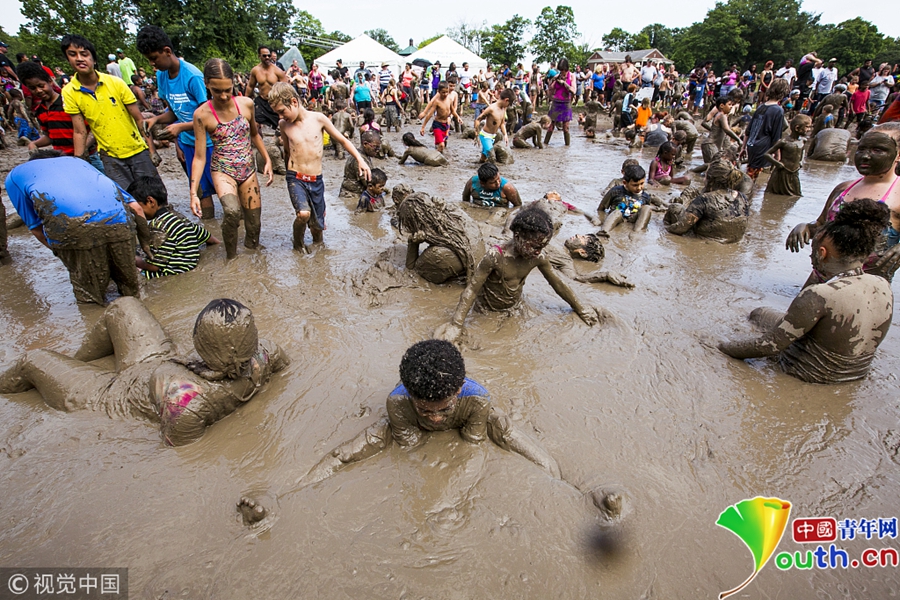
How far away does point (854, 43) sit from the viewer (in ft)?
121

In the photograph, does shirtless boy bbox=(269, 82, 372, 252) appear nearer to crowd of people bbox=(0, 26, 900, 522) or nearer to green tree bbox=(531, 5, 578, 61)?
crowd of people bbox=(0, 26, 900, 522)

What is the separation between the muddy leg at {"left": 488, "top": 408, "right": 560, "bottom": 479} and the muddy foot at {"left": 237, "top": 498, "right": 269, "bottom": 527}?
1.15 meters

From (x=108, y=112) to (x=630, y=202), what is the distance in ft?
19.8

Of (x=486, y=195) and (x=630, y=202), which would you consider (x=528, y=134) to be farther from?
(x=630, y=202)

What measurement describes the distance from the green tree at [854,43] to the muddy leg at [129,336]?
160 ft

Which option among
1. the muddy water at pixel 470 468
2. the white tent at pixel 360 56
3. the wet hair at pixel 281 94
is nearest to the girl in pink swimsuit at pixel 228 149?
the wet hair at pixel 281 94

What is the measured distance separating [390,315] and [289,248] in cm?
197

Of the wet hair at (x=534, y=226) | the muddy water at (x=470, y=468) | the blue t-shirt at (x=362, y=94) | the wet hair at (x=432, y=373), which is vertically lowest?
the muddy water at (x=470, y=468)

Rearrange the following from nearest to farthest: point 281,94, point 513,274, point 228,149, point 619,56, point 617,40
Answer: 1. point 513,274
2. point 281,94
3. point 228,149
4. point 619,56
5. point 617,40

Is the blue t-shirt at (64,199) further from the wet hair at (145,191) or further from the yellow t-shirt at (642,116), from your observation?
the yellow t-shirt at (642,116)

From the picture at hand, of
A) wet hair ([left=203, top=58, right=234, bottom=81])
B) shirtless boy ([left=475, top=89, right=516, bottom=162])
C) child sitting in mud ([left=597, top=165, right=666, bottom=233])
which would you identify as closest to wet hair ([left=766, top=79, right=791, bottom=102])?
child sitting in mud ([left=597, top=165, right=666, bottom=233])

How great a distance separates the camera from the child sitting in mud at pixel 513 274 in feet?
10.4

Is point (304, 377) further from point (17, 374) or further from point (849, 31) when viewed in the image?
point (849, 31)

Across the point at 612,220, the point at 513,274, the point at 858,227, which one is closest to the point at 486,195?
the point at 612,220
